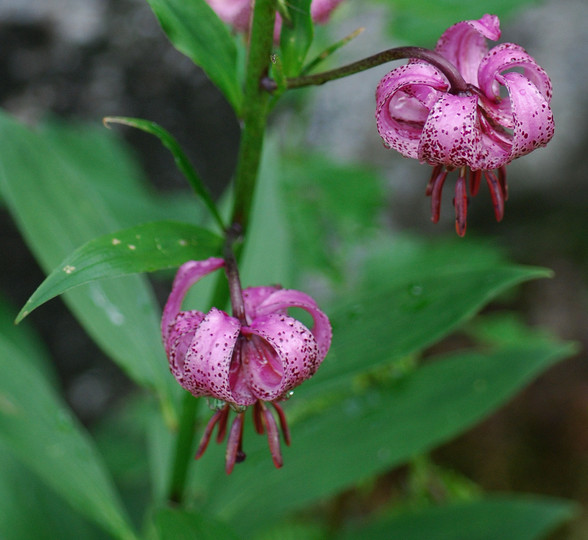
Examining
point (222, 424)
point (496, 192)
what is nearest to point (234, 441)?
point (222, 424)

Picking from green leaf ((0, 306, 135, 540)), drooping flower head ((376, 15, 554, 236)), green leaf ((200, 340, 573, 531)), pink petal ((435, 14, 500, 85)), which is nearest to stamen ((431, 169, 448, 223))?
drooping flower head ((376, 15, 554, 236))

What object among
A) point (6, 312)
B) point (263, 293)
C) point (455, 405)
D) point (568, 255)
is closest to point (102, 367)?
point (6, 312)

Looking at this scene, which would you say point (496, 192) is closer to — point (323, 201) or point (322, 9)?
point (322, 9)

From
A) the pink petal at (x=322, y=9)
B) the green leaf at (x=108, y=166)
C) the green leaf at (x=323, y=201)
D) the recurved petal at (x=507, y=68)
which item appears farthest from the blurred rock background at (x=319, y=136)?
the recurved petal at (x=507, y=68)

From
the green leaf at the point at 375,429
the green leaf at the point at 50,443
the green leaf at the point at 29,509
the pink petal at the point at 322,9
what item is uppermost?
the pink petal at the point at 322,9

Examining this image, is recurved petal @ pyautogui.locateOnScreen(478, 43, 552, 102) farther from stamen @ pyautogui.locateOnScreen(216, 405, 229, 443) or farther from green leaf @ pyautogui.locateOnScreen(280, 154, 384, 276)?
green leaf @ pyautogui.locateOnScreen(280, 154, 384, 276)

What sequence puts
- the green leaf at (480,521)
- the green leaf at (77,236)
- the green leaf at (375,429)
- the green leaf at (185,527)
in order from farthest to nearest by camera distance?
the green leaf at (480,521), the green leaf at (375,429), the green leaf at (77,236), the green leaf at (185,527)

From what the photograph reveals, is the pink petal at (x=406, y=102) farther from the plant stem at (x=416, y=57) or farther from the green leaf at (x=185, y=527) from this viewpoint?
the green leaf at (x=185, y=527)
